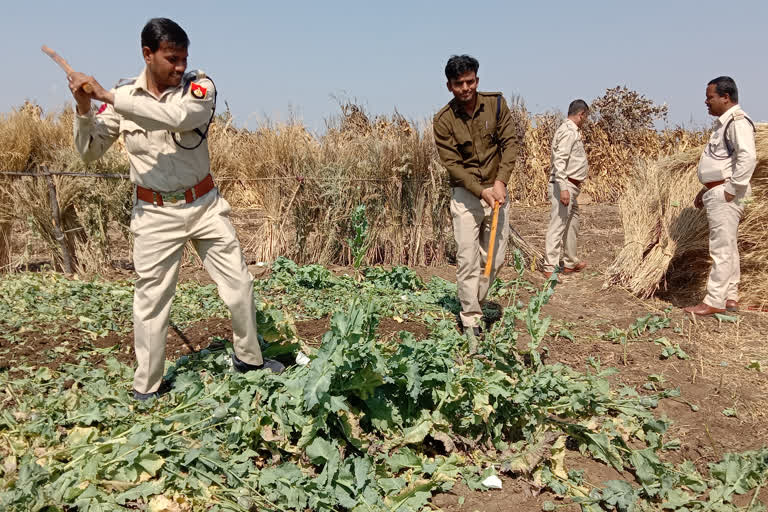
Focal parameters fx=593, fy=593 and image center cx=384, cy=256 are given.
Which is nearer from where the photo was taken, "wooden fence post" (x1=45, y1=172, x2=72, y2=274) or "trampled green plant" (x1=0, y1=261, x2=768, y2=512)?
"trampled green plant" (x1=0, y1=261, x2=768, y2=512)

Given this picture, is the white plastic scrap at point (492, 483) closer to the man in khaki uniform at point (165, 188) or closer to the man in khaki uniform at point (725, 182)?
the man in khaki uniform at point (165, 188)

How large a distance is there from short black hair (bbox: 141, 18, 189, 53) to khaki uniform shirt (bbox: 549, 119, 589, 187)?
4821 millimetres

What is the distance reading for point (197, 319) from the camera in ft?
15.5

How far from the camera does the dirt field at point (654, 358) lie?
2928mm

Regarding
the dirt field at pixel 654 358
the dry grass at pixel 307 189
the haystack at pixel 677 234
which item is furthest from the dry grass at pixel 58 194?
the haystack at pixel 677 234

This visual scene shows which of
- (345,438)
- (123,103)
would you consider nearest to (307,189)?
(123,103)

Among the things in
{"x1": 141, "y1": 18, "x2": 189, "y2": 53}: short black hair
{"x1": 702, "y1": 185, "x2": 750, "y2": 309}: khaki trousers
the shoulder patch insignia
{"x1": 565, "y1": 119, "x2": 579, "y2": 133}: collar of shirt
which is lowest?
{"x1": 702, "y1": 185, "x2": 750, "y2": 309}: khaki trousers

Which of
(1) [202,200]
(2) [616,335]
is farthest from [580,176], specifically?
(1) [202,200]

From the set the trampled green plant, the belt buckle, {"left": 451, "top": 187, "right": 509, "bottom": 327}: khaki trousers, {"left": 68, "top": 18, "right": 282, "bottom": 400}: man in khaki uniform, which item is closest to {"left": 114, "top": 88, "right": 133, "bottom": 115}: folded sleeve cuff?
{"left": 68, "top": 18, "right": 282, "bottom": 400}: man in khaki uniform

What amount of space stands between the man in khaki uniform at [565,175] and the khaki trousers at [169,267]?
4405 millimetres

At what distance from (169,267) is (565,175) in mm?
4964

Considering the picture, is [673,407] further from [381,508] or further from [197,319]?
[197,319]

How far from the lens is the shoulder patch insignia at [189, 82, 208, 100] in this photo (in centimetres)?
286

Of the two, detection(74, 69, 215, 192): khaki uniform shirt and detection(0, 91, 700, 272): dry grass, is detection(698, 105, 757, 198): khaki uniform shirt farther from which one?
detection(74, 69, 215, 192): khaki uniform shirt
